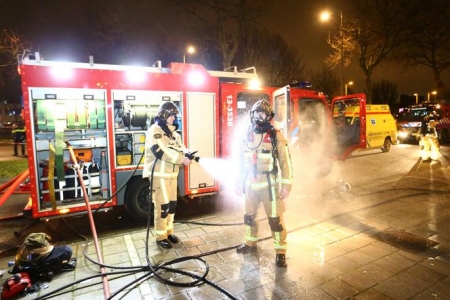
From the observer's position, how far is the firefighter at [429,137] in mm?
11962

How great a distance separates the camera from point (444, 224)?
5.34 m

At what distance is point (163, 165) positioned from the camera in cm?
446

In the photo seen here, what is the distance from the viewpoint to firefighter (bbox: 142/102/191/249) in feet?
14.3

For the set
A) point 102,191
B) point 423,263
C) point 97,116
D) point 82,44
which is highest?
point 82,44

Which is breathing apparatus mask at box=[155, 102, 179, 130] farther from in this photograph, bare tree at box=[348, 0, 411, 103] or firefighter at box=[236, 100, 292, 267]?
bare tree at box=[348, 0, 411, 103]

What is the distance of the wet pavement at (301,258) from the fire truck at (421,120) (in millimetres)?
16427

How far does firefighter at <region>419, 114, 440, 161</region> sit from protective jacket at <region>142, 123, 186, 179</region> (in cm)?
1124

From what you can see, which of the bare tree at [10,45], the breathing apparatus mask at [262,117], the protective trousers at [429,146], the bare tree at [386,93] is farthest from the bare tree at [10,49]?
the bare tree at [386,93]

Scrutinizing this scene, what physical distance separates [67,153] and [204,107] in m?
2.59

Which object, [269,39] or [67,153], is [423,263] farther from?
[269,39]

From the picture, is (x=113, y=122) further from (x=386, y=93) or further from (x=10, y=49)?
(x=386, y=93)

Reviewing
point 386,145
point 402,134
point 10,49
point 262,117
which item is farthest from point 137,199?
point 402,134

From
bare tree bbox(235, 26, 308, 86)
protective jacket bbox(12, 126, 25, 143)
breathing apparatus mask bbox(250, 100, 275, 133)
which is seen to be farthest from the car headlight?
protective jacket bbox(12, 126, 25, 143)

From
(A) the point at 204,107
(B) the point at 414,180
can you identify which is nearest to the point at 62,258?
(A) the point at 204,107
